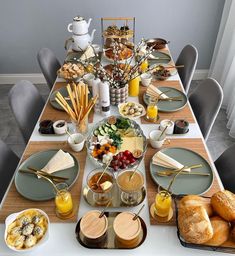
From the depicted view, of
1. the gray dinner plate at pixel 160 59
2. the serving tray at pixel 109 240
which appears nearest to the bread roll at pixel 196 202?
the serving tray at pixel 109 240

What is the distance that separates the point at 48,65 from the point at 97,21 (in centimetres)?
101

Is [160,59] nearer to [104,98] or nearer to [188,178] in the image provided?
[104,98]

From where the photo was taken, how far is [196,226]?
2.81 ft

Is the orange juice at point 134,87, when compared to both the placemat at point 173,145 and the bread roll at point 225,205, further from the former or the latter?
the bread roll at point 225,205

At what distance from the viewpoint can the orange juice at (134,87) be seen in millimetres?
1665

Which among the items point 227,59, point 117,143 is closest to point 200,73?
point 227,59

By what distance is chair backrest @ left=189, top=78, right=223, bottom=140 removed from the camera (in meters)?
1.55

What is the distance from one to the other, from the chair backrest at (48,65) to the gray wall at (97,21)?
0.85 meters

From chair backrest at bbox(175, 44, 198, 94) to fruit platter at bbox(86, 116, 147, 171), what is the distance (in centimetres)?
82

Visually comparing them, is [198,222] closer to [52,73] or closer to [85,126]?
[85,126]

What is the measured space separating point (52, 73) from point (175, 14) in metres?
1.49

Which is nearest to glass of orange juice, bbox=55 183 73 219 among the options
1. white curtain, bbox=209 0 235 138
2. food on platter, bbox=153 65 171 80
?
food on platter, bbox=153 65 171 80

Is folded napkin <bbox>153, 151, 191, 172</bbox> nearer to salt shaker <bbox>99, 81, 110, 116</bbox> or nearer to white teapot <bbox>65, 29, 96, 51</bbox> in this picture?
salt shaker <bbox>99, 81, 110, 116</bbox>

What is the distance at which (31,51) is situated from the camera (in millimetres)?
3025
